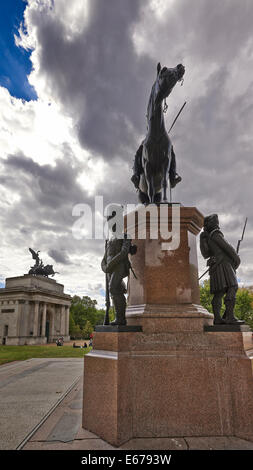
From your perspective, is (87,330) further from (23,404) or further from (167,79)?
(167,79)

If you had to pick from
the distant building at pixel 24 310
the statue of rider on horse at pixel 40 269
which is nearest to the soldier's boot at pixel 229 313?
the distant building at pixel 24 310

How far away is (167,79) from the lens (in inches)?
239

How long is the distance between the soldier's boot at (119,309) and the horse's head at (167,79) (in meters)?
4.50

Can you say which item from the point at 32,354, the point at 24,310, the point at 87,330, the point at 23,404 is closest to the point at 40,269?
the point at 24,310

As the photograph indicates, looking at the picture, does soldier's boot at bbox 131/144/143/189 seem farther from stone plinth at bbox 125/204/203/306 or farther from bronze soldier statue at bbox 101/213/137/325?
bronze soldier statue at bbox 101/213/137/325

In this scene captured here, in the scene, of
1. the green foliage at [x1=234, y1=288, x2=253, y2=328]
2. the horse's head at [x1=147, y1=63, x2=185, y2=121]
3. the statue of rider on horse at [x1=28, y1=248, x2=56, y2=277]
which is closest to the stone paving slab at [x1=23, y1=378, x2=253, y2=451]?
the horse's head at [x1=147, y1=63, x2=185, y2=121]

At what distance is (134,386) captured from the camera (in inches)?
170

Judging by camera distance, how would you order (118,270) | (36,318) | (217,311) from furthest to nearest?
(36,318), (118,270), (217,311)

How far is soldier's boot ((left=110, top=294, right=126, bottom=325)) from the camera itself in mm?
4938

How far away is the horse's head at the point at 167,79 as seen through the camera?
6051mm

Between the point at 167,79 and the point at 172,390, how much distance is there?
6.06 m

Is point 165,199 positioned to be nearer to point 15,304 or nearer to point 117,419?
point 117,419

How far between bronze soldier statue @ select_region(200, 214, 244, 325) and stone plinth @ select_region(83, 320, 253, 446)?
53 cm
